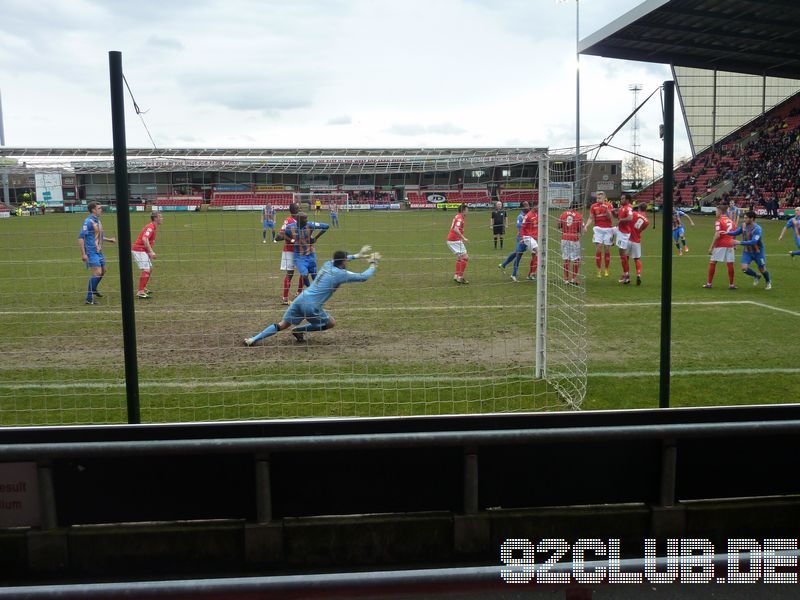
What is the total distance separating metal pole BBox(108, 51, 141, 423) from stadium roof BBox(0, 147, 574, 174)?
2.32ft

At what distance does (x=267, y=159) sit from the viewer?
573cm

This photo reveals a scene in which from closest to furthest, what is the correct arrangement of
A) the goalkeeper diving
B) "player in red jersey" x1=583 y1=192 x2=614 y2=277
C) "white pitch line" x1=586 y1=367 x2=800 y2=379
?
"white pitch line" x1=586 y1=367 x2=800 y2=379
the goalkeeper diving
"player in red jersey" x1=583 y1=192 x2=614 y2=277

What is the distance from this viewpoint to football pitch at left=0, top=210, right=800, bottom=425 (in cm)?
690

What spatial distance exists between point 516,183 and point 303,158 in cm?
246

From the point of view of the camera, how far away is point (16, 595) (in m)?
1.91

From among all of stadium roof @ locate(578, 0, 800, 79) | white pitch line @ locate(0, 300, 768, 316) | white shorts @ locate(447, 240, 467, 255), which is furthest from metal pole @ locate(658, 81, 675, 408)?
stadium roof @ locate(578, 0, 800, 79)

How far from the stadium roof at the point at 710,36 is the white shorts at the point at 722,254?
25276 mm

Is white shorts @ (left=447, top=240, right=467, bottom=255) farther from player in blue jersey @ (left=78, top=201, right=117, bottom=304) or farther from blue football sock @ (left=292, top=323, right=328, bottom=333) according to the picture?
player in blue jersey @ (left=78, top=201, right=117, bottom=304)

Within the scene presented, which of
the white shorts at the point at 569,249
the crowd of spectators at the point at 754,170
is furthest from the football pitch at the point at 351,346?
the crowd of spectators at the point at 754,170

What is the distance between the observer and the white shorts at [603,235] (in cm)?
1811

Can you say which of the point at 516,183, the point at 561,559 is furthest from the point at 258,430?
the point at 516,183

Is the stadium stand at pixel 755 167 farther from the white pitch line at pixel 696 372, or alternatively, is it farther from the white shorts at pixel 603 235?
the white pitch line at pixel 696 372

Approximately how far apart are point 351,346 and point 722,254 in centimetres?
982

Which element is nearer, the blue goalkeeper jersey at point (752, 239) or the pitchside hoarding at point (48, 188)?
the pitchside hoarding at point (48, 188)
